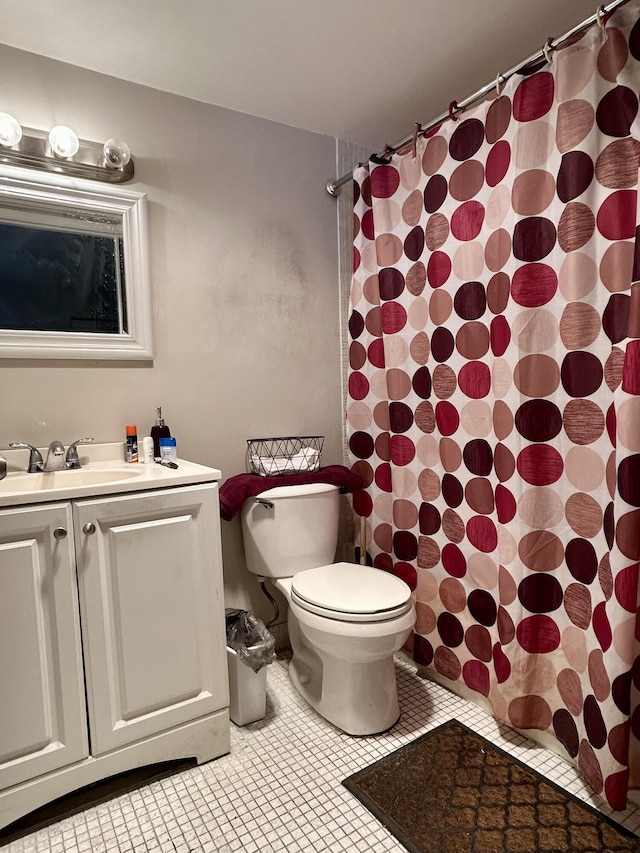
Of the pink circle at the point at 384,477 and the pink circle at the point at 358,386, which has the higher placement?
the pink circle at the point at 358,386

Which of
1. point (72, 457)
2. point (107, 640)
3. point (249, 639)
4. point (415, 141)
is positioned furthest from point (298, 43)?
point (249, 639)

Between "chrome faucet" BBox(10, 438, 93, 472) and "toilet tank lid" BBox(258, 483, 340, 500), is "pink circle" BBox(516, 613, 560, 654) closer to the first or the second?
"toilet tank lid" BBox(258, 483, 340, 500)

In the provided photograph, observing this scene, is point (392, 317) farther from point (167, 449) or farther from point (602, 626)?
point (602, 626)

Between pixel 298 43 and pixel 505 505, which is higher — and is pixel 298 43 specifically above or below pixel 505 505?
above

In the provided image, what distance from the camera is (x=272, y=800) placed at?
1.43 m

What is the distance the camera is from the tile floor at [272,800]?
130cm

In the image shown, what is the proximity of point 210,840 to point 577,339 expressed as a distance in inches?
63.5

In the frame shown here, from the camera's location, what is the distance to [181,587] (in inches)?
59.5

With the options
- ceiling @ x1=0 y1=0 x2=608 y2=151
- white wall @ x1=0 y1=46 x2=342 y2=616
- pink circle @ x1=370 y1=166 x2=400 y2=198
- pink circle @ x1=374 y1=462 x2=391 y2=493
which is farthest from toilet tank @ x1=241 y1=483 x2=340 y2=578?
ceiling @ x1=0 y1=0 x2=608 y2=151

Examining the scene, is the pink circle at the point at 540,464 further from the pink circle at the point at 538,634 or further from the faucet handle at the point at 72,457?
the faucet handle at the point at 72,457

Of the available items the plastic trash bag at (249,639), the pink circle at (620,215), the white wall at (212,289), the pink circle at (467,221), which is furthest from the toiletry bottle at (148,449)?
the pink circle at (620,215)

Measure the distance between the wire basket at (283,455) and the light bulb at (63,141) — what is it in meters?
1.16

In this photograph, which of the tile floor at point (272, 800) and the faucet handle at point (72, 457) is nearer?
the tile floor at point (272, 800)

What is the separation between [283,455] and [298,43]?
4.78 feet
